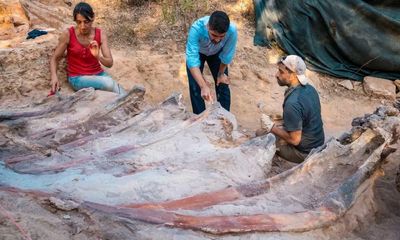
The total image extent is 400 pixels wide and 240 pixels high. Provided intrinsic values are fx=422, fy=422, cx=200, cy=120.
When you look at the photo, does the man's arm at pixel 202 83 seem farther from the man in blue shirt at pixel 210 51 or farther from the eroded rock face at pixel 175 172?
the eroded rock face at pixel 175 172

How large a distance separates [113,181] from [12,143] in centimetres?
80

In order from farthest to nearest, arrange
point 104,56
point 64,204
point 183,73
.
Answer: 1. point 183,73
2. point 104,56
3. point 64,204

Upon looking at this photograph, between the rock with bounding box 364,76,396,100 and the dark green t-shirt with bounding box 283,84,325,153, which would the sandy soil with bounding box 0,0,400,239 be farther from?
the dark green t-shirt with bounding box 283,84,325,153

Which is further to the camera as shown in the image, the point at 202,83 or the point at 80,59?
the point at 80,59

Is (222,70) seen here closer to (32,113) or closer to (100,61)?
(100,61)

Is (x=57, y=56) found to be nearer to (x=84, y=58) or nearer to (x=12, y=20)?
(x=84, y=58)

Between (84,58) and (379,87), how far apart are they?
13.0 ft

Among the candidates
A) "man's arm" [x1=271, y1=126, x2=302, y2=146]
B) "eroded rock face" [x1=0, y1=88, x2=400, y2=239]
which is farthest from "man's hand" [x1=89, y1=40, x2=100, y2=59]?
"man's arm" [x1=271, y1=126, x2=302, y2=146]

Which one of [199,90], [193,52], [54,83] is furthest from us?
[199,90]

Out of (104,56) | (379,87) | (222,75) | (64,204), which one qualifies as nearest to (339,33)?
(379,87)

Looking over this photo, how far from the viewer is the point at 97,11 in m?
6.30

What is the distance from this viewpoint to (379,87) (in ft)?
18.9

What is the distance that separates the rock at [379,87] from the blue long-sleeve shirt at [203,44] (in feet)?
8.77

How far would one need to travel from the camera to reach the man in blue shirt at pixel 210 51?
3.45m
